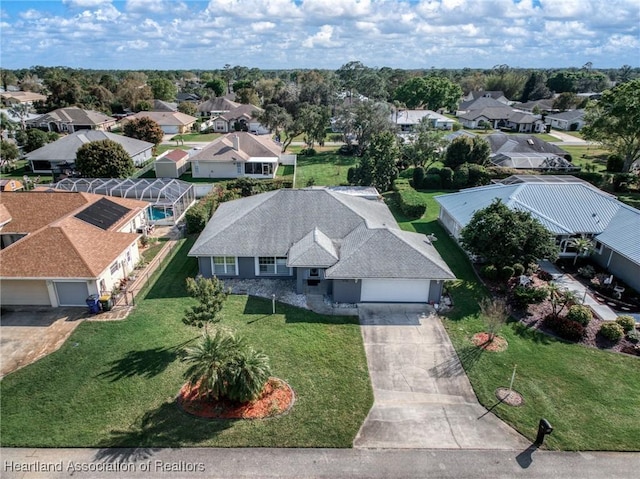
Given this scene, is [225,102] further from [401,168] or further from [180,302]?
[180,302]

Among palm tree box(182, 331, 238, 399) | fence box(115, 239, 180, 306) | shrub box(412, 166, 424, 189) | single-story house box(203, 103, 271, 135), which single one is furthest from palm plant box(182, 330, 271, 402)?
single-story house box(203, 103, 271, 135)

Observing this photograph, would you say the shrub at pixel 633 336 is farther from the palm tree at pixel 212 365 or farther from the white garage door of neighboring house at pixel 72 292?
the white garage door of neighboring house at pixel 72 292

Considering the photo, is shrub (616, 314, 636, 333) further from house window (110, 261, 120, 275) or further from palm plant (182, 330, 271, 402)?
house window (110, 261, 120, 275)

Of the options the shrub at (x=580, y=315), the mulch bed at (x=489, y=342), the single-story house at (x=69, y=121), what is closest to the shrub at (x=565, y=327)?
the shrub at (x=580, y=315)

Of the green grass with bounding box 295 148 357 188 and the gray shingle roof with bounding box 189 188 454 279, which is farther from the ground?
the gray shingle roof with bounding box 189 188 454 279

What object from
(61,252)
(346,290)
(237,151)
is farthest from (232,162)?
(346,290)

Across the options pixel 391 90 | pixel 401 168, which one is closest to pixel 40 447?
pixel 401 168
